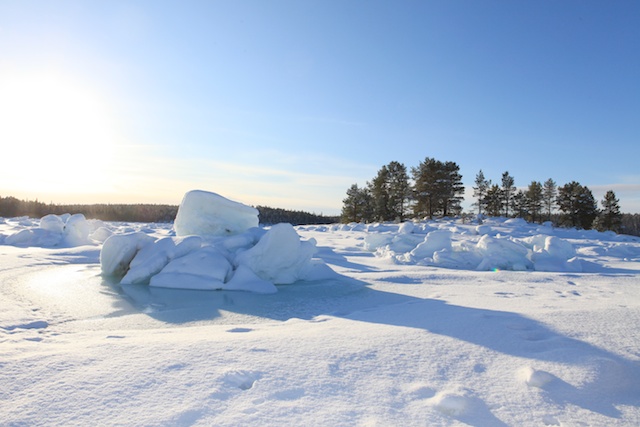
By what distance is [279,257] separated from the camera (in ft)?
25.3

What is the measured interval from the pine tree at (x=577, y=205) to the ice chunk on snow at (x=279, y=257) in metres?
36.6

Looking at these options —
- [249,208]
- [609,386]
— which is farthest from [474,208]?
[609,386]

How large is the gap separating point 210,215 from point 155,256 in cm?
295

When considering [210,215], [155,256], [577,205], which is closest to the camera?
[155,256]

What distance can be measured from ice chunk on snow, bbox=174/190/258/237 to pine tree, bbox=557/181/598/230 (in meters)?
36.3

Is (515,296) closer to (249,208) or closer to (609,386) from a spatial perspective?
(609,386)

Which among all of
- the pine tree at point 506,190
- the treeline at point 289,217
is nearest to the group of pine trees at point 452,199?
the pine tree at point 506,190

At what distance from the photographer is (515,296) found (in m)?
5.49

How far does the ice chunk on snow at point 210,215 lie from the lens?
995cm

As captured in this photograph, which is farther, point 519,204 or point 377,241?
point 519,204

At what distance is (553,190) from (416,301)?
40.8 metres

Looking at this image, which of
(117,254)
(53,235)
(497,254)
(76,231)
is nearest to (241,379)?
(117,254)

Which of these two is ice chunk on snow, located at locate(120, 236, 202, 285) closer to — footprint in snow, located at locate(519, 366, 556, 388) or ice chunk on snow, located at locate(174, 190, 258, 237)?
ice chunk on snow, located at locate(174, 190, 258, 237)

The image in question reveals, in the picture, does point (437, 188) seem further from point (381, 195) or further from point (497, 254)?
point (497, 254)
